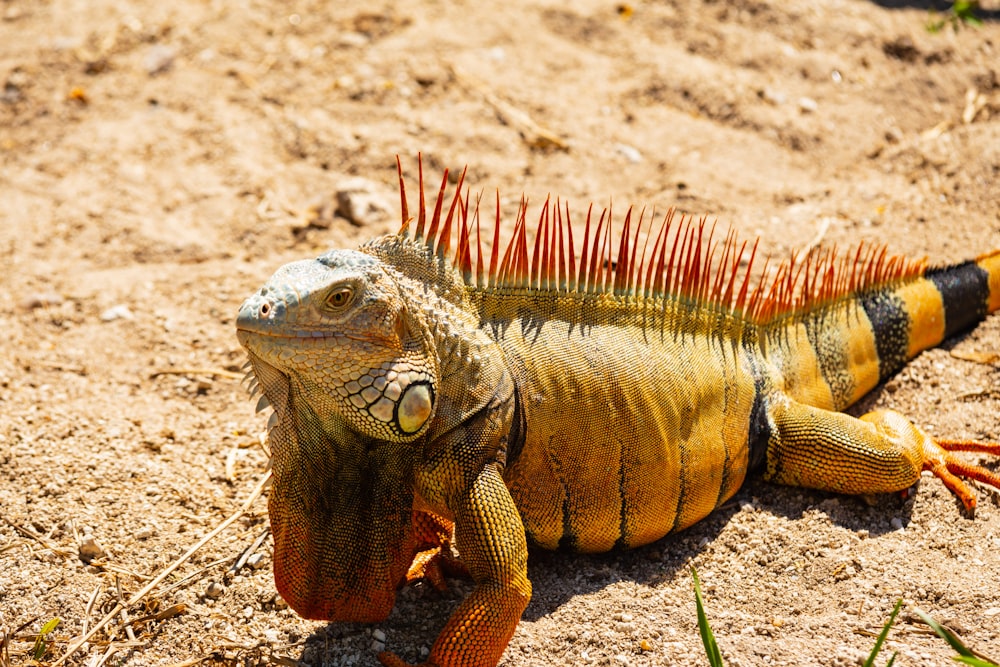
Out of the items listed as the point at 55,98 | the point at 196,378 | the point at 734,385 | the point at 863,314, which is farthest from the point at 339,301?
the point at 55,98

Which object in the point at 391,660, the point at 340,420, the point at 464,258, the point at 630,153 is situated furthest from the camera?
the point at 630,153

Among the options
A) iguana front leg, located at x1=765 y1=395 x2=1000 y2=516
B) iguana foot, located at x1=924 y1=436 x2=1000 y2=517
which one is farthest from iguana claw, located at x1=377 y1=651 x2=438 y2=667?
iguana foot, located at x1=924 y1=436 x2=1000 y2=517

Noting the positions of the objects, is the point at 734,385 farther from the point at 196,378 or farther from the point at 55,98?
the point at 55,98

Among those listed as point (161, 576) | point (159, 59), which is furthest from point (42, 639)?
point (159, 59)

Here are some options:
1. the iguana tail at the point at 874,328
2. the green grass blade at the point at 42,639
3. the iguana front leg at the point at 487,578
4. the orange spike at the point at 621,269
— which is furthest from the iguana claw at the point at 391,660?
the iguana tail at the point at 874,328

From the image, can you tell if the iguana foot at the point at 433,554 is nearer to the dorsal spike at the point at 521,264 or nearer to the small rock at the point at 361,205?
the dorsal spike at the point at 521,264

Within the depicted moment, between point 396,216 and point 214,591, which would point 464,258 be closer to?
point 214,591

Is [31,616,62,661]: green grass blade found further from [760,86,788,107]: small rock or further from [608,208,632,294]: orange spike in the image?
[760,86,788,107]: small rock
